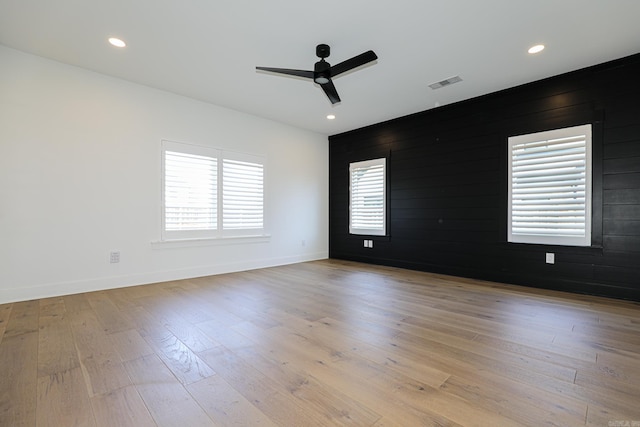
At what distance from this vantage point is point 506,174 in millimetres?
4152

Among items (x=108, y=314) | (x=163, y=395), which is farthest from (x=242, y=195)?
(x=163, y=395)

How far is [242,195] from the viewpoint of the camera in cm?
511

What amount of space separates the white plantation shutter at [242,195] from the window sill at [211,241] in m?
0.18

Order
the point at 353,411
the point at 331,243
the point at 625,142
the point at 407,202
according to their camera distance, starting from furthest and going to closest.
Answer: the point at 331,243 → the point at 407,202 → the point at 625,142 → the point at 353,411

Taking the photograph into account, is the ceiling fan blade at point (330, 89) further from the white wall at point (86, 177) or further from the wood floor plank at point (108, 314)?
the wood floor plank at point (108, 314)

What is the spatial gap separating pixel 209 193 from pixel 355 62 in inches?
120

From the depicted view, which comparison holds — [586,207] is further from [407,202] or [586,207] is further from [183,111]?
[183,111]

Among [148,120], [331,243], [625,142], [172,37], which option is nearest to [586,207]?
[625,142]

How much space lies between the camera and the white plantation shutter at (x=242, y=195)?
4.91 m

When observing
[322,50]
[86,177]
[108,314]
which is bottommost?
[108,314]

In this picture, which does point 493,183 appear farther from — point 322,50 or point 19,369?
point 19,369

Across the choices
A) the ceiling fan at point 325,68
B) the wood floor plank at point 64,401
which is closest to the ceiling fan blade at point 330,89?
the ceiling fan at point 325,68

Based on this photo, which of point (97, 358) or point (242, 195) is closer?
point (97, 358)

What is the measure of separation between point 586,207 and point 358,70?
Answer: 3235mm
